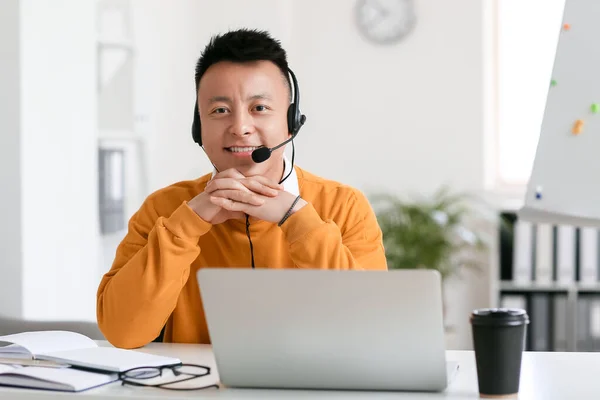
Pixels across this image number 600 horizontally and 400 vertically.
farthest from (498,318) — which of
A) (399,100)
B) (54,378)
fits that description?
(399,100)

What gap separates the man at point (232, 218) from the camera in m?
1.51

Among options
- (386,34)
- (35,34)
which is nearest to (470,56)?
(386,34)

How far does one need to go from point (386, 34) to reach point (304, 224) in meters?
3.14

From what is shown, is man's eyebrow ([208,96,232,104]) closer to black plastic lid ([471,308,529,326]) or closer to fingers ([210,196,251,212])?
fingers ([210,196,251,212])

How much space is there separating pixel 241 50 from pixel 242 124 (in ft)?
0.50

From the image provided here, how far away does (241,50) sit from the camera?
1649 millimetres

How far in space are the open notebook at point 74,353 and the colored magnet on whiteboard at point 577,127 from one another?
0.79 meters

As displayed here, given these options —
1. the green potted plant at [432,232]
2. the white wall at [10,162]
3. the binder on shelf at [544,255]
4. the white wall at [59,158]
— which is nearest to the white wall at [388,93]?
the green potted plant at [432,232]

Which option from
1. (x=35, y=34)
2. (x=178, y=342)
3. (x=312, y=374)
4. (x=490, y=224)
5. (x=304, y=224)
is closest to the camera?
(x=312, y=374)

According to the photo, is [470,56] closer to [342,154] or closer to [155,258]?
[342,154]

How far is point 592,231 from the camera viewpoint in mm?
4191

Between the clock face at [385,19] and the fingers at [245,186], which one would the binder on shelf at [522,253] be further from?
the fingers at [245,186]

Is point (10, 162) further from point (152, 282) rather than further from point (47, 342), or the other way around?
point (47, 342)

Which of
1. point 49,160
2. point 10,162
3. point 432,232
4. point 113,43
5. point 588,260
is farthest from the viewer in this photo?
point 588,260
